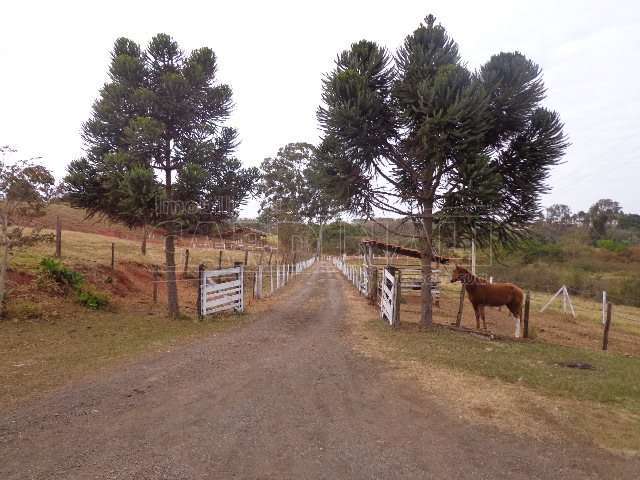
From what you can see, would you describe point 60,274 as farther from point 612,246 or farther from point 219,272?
point 612,246

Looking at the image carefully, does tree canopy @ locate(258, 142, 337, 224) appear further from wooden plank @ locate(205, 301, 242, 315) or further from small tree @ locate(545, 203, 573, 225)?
small tree @ locate(545, 203, 573, 225)

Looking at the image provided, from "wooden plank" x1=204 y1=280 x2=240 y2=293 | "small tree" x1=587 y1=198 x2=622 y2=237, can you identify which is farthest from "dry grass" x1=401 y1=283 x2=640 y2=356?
"small tree" x1=587 y1=198 x2=622 y2=237

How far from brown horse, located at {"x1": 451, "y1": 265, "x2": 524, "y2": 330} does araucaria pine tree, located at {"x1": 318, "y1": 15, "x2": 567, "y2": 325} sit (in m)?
1.42

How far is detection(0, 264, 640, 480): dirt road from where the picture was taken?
3.72 m

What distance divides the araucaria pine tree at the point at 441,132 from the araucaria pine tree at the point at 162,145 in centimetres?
364

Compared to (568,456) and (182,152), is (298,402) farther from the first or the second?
(182,152)

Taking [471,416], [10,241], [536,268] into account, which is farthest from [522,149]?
[536,268]

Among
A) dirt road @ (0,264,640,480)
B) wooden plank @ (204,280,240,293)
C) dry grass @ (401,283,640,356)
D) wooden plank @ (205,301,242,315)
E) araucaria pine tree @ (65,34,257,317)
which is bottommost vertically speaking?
dry grass @ (401,283,640,356)

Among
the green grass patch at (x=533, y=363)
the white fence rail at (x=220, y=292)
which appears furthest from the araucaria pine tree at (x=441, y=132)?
the white fence rail at (x=220, y=292)

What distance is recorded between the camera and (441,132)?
9914mm

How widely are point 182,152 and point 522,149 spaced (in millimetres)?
9087

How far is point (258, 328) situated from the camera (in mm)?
11195

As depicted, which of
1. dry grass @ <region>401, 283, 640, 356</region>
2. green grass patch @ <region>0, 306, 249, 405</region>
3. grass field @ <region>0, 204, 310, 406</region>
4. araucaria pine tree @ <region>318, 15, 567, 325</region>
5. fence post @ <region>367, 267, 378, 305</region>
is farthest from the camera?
fence post @ <region>367, 267, 378, 305</region>

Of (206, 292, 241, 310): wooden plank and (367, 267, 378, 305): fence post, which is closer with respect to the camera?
(206, 292, 241, 310): wooden plank
